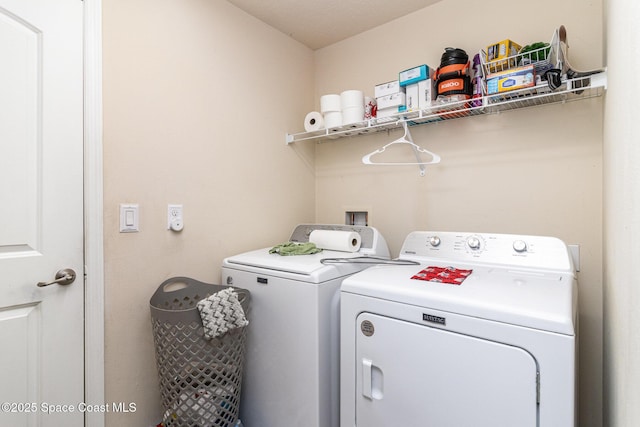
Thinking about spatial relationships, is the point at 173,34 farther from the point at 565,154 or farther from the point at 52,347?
the point at 565,154

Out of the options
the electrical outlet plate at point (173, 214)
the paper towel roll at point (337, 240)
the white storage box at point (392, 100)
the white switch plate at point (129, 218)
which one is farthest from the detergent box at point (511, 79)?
the white switch plate at point (129, 218)

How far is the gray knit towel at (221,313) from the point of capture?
4.40ft

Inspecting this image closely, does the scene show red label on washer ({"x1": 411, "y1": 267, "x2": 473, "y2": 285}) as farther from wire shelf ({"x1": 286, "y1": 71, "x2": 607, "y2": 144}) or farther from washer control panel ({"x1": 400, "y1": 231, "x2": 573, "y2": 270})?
wire shelf ({"x1": 286, "y1": 71, "x2": 607, "y2": 144})

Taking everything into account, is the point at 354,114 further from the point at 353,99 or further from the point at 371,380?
the point at 371,380

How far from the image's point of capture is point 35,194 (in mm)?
1269

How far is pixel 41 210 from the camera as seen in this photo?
128 centimetres

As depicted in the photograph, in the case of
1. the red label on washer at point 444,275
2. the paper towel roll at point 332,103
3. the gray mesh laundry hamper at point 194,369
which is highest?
the paper towel roll at point 332,103

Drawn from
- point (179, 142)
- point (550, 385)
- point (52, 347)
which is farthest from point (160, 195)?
point (550, 385)

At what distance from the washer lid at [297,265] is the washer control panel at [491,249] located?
328 millimetres

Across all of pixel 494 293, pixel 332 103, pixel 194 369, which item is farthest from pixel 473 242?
pixel 194 369

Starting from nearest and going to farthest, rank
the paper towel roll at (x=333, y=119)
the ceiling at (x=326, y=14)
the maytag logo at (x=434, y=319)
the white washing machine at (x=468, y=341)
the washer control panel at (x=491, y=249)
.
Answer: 1. the white washing machine at (x=468, y=341)
2. the maytag logo at (x=434, y=319)
3. the washer control panel at (x=491, y=249)
4. the ceiling at (x=326, y=14)
5. the paper towel roll at (x=333, y=119)

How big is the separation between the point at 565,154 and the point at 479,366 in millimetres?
1176

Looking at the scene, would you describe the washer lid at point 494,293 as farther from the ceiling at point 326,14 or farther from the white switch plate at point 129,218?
the ceiling at point 326,14

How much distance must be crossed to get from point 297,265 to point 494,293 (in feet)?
2.64
